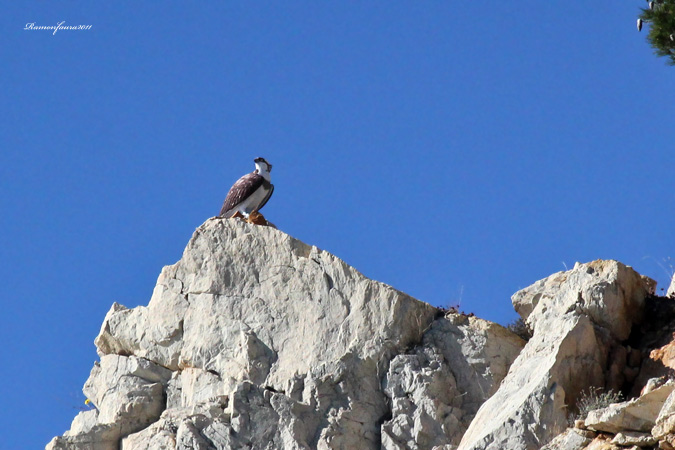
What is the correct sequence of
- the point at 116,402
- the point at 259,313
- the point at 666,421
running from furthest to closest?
1. the point at 259,313
2. the point at 116,402
3. the point at 666,421

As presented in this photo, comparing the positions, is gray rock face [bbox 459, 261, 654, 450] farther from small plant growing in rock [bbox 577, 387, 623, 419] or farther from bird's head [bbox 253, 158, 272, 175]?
bird's head [bbox 253, 158, 272, 175]

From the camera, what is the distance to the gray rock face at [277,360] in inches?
611

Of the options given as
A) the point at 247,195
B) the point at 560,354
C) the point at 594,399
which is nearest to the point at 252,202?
the point at 247,195

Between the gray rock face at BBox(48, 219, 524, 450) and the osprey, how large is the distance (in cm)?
78

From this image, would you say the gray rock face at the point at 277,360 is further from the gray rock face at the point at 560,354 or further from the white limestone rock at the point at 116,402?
the gray rock face at the point at 560,354

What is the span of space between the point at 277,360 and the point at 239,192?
3620mm

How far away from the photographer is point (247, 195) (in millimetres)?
18625

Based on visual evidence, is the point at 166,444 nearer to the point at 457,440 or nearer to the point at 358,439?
the point at 358,439

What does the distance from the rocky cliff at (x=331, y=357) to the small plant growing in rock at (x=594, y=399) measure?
0.39 ft

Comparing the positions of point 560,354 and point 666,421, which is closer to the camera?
point 666,421

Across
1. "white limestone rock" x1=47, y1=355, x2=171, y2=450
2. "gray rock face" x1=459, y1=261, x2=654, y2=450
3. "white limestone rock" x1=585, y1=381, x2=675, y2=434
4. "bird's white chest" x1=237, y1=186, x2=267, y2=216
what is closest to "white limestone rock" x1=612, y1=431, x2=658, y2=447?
"white limestone rock" x1=585, y1=381, x2=675, y2=434

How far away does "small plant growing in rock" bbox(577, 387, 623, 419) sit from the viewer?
13445 millimetres

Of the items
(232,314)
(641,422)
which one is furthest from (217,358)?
(641,422)

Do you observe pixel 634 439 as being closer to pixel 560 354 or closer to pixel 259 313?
pixel 560 354
